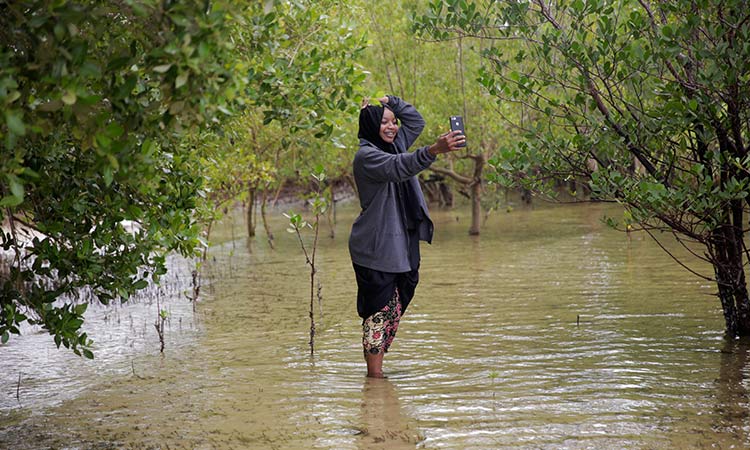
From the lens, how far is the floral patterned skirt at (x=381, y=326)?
17.7ft

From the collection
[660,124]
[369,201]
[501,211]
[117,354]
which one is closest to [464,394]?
[369,201]

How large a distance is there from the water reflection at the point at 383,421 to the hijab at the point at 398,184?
110 cm

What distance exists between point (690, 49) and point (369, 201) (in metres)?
2.37

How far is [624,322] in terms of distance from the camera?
7605 millimetres

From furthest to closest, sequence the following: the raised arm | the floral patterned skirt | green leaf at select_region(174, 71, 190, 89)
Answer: the raised arm
the floral patterned skirt
green leaf at select_region(174, 71, 190, 89)

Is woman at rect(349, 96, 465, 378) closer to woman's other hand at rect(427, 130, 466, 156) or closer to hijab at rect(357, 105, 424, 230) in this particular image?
hijab at rect(357, 105, 424, 230)

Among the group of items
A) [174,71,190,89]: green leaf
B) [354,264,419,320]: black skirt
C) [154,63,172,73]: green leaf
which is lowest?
[354,264,419,320]: black skirt

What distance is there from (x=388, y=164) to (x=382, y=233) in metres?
0.52

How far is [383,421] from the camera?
15.6 ft

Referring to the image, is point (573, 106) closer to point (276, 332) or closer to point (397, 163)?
point (397, 163)

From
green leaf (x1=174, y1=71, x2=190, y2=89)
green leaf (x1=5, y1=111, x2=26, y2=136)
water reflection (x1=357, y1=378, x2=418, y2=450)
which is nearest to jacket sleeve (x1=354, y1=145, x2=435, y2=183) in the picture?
water reflection (x1=357, y1=378, x2=418, y2=450)

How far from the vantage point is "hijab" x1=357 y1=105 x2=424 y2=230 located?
543 cm

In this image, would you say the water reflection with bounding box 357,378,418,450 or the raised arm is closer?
the water reflection with bounding box 357,378,418,450

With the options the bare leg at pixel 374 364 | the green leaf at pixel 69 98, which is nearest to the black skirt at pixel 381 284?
the bare leg at pixel 374 364
